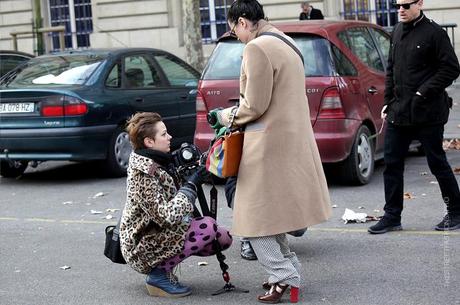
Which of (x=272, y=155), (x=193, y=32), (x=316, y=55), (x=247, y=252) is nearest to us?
(x=272, y=155)

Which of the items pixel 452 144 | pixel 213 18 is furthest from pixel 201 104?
pixel 213 18

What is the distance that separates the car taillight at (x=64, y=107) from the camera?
1052cm

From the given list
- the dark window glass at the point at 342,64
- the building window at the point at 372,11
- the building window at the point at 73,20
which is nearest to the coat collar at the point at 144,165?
the dark window glass at the point at 342,64

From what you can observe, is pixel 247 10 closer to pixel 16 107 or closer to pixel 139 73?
pixel 16 107

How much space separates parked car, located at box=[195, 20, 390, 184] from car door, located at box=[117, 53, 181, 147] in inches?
66.6

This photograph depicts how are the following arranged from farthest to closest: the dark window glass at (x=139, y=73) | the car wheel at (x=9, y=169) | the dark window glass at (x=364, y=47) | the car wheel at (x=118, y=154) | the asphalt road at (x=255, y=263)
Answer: the car wheel at (x=9, y=169) < the dark window glass at (x=139, y=73) < the car wheel at (x=118, y=154) < the dark window glass at (x=364, y=47) < the asphalt road at (x=255, y=263)

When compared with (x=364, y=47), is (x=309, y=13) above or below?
above

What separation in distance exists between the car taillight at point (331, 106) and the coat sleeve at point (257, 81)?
3727 millimetres

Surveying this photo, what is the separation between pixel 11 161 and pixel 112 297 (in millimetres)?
5368

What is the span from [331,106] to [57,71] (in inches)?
148

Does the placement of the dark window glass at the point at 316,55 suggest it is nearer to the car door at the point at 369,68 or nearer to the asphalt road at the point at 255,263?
the car door at the point at 369,68

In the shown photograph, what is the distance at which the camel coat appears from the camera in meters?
5.51

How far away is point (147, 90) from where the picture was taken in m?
11.5

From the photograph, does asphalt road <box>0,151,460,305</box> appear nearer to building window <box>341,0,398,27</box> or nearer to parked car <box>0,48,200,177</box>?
parked car <box>0,48,200,177</box>
